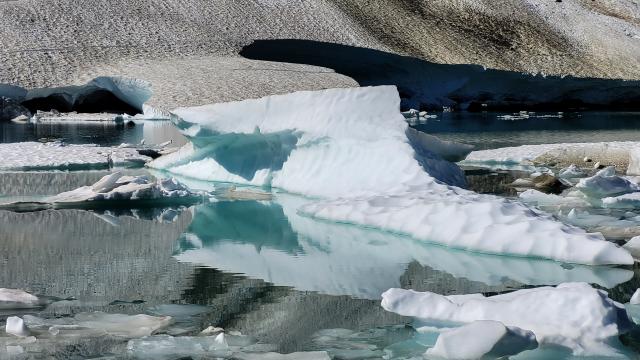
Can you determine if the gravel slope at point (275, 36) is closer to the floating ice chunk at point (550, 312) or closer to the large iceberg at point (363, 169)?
the large iceberg at point (363, 169)

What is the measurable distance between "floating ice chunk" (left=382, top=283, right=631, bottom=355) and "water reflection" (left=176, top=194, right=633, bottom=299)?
630 millimetres

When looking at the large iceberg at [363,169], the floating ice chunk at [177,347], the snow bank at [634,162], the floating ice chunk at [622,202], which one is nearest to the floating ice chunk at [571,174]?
the snow bank at [634,162]

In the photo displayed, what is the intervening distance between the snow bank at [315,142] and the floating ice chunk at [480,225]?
0.73 meters

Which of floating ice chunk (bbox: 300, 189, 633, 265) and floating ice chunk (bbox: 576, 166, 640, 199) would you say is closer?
floating ice chunk (bbox: 300, 189, 633, 265)

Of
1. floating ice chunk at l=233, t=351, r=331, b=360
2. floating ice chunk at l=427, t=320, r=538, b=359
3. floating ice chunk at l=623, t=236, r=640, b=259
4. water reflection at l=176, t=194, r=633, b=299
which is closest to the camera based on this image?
floating ice chunk at l=427, t=320, r=538, b=359

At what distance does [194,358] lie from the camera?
13.2 ft

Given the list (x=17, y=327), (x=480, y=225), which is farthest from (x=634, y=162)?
(x=17, y=327)

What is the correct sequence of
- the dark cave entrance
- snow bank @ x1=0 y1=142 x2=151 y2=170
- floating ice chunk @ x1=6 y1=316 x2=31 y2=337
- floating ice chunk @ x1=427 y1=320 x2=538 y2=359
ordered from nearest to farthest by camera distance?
floating ice chunk @ x1=427 y1=320 x2=538 y2=359
floating ice chunk @ x1=6 y1=316 x2=31 y2=337
snow bank @ x1=0 y1=142 x2=151 y2=170
the dark cave entrance

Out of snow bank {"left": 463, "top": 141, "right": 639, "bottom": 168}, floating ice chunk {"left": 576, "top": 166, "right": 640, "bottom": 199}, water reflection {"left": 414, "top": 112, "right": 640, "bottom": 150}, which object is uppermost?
floating ice chunk {"left": 576, "top": 166, "right": 640, "bottom": 199}

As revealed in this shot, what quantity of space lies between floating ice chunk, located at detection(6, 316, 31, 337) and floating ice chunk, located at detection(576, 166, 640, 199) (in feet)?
21.1

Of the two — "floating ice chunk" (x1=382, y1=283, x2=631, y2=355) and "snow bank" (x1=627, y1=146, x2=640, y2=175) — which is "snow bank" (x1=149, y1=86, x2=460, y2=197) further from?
"floating ice chunk" (x1=382, y1=283, x2=631, y2=355)

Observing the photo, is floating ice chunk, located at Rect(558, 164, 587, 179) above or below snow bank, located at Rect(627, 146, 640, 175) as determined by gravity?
below

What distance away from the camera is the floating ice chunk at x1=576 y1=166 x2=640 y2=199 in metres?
9.36

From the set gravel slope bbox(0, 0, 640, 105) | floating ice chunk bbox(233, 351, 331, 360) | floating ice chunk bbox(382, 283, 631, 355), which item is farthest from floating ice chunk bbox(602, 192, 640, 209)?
gravel slope bbox(0, 0, 640, 105)
